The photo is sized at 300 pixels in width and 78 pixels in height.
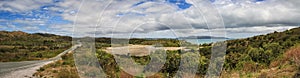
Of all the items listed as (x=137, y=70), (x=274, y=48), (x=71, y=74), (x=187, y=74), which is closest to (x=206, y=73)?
(x=187, y=74)

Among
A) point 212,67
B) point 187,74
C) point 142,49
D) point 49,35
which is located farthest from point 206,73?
point 49,35

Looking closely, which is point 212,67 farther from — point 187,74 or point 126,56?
point 126,56

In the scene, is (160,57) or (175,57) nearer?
(160,57)

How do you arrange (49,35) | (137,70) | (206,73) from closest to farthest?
(137,70) → (206,73) → (49,35)

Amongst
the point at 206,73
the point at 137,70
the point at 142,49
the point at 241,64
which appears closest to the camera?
the point at 137,70

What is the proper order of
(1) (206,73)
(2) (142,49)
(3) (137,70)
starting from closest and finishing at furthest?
(3) (137,70) < (1) (206,73) < (2) (142,49)

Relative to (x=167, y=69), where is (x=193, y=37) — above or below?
above

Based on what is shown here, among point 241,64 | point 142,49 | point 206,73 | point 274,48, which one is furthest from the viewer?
point 274,48

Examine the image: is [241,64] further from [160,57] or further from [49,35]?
[49,35]

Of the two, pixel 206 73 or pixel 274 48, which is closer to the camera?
pixel 206 73
